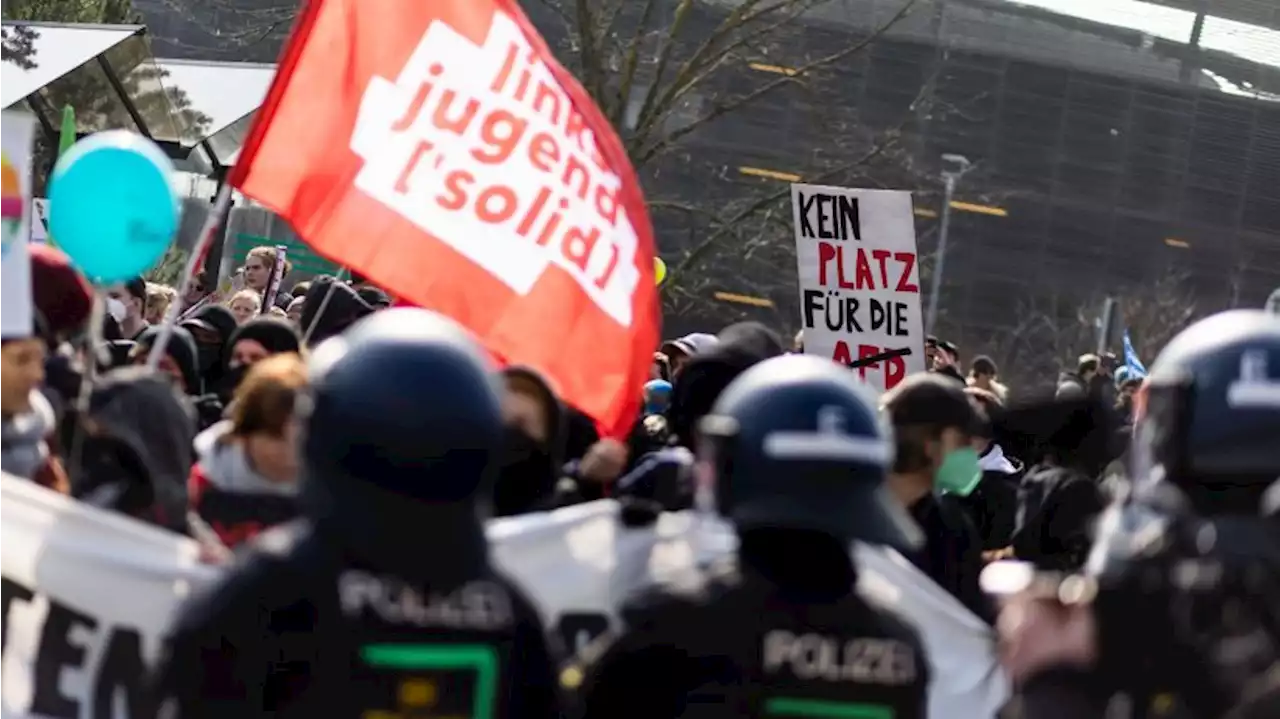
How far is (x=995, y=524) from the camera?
9414 mm

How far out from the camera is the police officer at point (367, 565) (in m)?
3.44

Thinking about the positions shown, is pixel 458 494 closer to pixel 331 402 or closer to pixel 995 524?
pixel 331 402

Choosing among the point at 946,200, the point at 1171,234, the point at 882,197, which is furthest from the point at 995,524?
the point at 1171,234

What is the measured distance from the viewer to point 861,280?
477 inches

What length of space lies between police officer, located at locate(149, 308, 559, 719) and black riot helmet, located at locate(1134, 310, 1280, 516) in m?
1.02

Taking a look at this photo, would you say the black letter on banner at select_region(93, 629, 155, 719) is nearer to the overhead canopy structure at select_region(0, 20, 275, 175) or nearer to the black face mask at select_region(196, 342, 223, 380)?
the black face mask at select_region(196, 342, 223, 380)

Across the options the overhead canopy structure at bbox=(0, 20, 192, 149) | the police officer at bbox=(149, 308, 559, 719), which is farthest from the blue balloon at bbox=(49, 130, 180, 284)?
the overhead canopy structure at bbox=(0, 20, 192, 149)

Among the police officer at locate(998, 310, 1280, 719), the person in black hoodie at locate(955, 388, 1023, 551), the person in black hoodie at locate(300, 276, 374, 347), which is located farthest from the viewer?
the person in black hoodie at locate(955, 388, 1023, 551)

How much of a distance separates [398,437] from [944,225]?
47.5 meters

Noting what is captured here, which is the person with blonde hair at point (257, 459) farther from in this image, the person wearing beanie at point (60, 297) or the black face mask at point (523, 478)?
the person wearing beanie at point (60, 297)

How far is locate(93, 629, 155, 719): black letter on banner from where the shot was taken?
466 centimetres

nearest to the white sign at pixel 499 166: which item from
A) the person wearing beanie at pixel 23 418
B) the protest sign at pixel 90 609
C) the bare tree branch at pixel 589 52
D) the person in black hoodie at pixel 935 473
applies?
the person in black hoodie at pixel 935 473

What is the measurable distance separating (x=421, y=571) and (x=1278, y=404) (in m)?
1.30

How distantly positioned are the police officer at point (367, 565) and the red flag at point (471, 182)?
377cm
